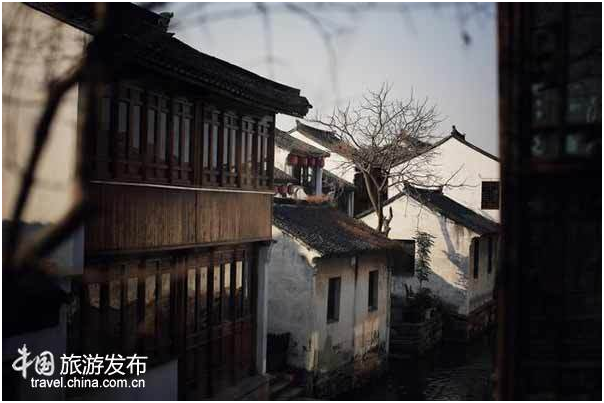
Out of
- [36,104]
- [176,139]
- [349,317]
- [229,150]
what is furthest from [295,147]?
[36,104]

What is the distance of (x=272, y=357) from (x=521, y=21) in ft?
33.0

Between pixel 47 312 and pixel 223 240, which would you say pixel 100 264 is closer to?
pixel 47 312

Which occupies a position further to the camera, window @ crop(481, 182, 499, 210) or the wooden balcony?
window @ crop(481, 182, 499, 210)

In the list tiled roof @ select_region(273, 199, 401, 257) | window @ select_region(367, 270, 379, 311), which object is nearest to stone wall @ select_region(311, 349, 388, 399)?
window @ select_region(367, 270, 379, 311)

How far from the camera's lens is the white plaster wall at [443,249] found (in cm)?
2211

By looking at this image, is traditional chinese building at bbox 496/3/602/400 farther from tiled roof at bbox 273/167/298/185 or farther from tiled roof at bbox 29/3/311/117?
tiled roof at bbox 273/167/298/185

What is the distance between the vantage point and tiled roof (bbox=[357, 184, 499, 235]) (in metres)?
22.4

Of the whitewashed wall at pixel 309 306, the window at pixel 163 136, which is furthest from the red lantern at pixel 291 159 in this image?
the window at pixel 163 136

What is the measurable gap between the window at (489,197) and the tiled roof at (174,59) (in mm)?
16635

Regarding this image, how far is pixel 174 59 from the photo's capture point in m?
8.89

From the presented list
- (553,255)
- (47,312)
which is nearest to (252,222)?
(47,312)

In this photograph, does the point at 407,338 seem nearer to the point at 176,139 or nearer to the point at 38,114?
the point at 176,139

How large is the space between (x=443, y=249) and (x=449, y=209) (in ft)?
7.91

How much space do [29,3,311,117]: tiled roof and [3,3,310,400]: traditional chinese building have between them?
2 cm
